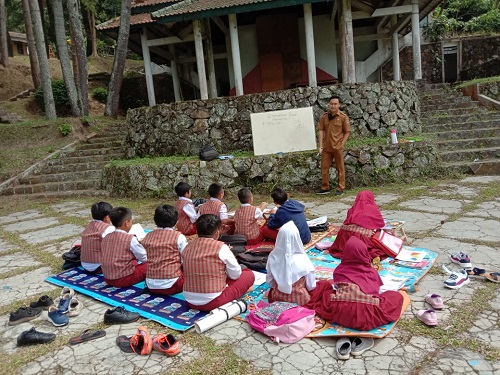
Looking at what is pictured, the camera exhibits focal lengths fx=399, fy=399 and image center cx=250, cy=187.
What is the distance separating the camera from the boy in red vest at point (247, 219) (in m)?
5.05

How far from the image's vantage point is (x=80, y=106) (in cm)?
1459

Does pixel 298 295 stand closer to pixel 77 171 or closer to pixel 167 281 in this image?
pixel 167 281

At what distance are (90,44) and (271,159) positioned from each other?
21825 mm

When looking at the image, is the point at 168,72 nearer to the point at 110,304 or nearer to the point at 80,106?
the point at 80,106

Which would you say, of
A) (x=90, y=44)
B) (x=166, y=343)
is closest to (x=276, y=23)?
(x=166, y=343)

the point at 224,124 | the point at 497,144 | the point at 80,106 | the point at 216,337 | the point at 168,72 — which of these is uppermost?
the point at 168,72

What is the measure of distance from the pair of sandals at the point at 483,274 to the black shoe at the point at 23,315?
404 centimetres

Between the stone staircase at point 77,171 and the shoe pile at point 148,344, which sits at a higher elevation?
the stone staircase at point 77,171

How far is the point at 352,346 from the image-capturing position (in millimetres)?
2756

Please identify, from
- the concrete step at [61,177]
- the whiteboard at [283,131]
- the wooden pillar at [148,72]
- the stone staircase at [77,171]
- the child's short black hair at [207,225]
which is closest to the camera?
the child's short black hair at [207,225]

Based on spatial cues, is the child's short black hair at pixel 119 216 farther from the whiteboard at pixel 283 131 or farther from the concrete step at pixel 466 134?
the concrete step at pixel 466 134

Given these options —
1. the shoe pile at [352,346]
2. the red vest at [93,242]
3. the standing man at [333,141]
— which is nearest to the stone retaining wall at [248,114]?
the standing man at [333,141]

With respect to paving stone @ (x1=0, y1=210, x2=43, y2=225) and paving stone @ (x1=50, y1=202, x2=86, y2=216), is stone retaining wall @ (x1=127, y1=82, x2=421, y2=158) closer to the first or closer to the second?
paving stone @ (x1=50, y1=202, x2=86, y2=216)

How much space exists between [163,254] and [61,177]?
8318 millimetres
